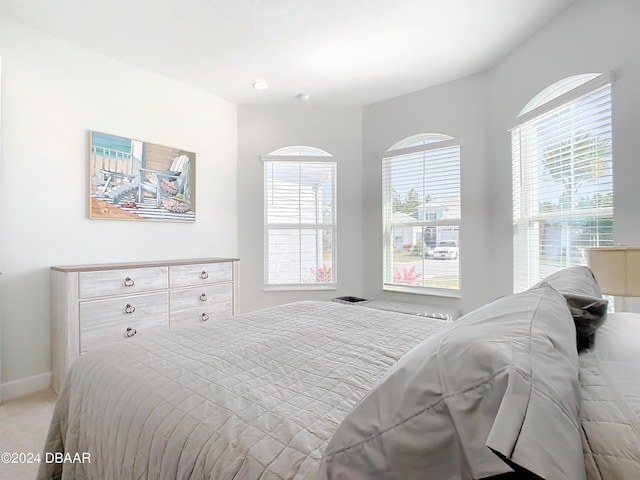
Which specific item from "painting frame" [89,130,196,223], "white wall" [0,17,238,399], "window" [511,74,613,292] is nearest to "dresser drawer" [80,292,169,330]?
"white wall" [0,17,238,399]

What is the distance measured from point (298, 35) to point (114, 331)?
2738 mm

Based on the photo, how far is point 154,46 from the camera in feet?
9.45

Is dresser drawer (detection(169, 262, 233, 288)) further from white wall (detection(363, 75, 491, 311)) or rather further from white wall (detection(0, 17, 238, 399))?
white wall (detection(363, 75, 491, 311))

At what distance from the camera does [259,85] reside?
11.8ft

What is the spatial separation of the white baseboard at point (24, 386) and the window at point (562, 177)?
4.00 metres

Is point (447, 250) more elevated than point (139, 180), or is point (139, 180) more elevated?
point (139, 180)

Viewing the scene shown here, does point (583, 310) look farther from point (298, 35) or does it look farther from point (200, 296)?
point (200, 296)

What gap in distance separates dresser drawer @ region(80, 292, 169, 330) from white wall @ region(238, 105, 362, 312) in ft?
4.18

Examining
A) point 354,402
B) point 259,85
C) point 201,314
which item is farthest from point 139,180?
point 354,402

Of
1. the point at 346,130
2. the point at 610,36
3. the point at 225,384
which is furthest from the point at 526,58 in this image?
the point at 225,384

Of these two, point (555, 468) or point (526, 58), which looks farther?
point (526, 58)

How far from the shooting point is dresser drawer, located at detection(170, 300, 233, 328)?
3027 mm

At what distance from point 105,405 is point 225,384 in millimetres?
436

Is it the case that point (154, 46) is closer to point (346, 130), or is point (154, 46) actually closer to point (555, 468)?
point (346, 130)
